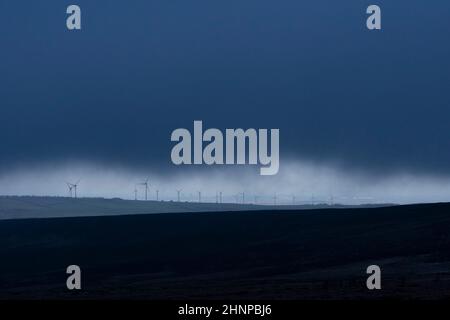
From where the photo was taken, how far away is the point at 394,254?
110062mm

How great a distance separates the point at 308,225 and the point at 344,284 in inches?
3543

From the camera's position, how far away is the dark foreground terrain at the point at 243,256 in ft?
257

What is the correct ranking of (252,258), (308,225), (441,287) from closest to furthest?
(441,287), (252,258), (308,225)

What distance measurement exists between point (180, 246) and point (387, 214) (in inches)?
1486

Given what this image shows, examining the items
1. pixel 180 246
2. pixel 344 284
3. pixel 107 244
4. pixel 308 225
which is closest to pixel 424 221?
pixel 308 225

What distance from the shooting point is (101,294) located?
77.9 m

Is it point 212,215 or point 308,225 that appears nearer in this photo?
point 308,225

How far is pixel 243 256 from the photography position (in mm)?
129125

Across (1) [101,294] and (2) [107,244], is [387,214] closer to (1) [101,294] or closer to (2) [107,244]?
(2) [107,244]

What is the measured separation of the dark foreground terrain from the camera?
78188mm
